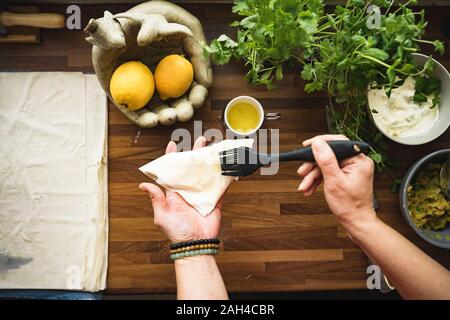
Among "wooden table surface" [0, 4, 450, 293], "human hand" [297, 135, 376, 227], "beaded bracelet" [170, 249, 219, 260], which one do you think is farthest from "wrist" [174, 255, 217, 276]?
"human hand" [297, 135, 376, 227]

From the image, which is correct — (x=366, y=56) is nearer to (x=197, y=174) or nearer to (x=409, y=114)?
(x=409, y=114)

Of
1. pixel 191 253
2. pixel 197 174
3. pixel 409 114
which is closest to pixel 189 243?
pixel 191 253

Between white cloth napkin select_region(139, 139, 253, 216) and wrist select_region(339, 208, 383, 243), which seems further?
white cloth napkin select_region(139, 139, 253, 216)

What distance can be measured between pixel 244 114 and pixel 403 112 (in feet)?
1.05

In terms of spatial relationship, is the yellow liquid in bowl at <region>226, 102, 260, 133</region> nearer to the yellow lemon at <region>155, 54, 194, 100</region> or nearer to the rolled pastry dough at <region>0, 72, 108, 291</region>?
the yellow lemon at <region>155, 54, 194, 100</region>

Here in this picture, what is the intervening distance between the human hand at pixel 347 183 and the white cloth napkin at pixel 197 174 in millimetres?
174

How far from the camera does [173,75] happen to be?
792 mm

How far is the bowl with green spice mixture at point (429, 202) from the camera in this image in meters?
0.83

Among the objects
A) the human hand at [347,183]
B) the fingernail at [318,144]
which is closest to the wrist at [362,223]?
the human hand at [347,183]

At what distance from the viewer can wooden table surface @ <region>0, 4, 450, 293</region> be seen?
875 mm

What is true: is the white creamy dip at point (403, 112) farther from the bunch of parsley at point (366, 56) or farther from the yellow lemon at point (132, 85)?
the yellow lemon at point (132, 85)

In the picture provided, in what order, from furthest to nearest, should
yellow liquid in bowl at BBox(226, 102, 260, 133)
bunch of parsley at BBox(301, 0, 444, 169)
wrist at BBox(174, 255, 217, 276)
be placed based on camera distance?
yellow liquid in bowl at BBox(226, 102, 260, 133), wrist at BBox(174, 255, 217, 276), bunch of parsley at BBox(301, 0, 444, 169)
